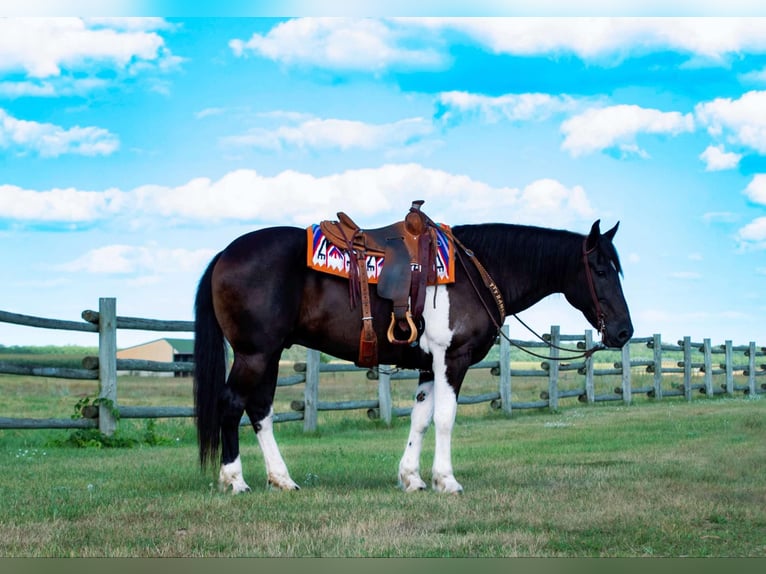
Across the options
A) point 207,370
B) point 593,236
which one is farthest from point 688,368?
point 207,370

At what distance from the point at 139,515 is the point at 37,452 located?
15.4ft

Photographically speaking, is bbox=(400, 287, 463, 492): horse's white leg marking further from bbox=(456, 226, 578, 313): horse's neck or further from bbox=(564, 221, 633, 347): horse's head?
bbox=(564, 221, 633, 347): horse's head

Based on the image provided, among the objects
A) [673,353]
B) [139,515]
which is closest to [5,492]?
[139,515]

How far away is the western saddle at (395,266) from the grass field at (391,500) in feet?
3.79

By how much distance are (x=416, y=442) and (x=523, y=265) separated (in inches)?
62.5

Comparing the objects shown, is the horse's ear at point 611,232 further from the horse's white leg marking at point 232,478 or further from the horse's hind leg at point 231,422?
the horse's white leg marking at point 232,478

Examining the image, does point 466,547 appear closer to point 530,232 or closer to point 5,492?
point 530,232

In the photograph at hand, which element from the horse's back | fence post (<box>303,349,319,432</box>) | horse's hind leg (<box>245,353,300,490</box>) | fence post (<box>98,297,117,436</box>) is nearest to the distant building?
fence post (<box>303,349,319,432</box>)

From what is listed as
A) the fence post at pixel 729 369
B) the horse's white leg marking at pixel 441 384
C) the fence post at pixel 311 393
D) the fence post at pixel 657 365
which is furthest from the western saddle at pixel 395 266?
the fence post at pixel 729 369

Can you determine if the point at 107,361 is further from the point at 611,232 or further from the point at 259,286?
the point at 611,232

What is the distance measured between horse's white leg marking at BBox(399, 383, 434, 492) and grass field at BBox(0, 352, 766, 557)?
0.15 m

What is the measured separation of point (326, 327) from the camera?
19.9ft

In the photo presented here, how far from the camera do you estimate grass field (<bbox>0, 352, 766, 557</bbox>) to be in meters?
4.43

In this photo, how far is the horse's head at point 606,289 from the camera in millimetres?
6324
